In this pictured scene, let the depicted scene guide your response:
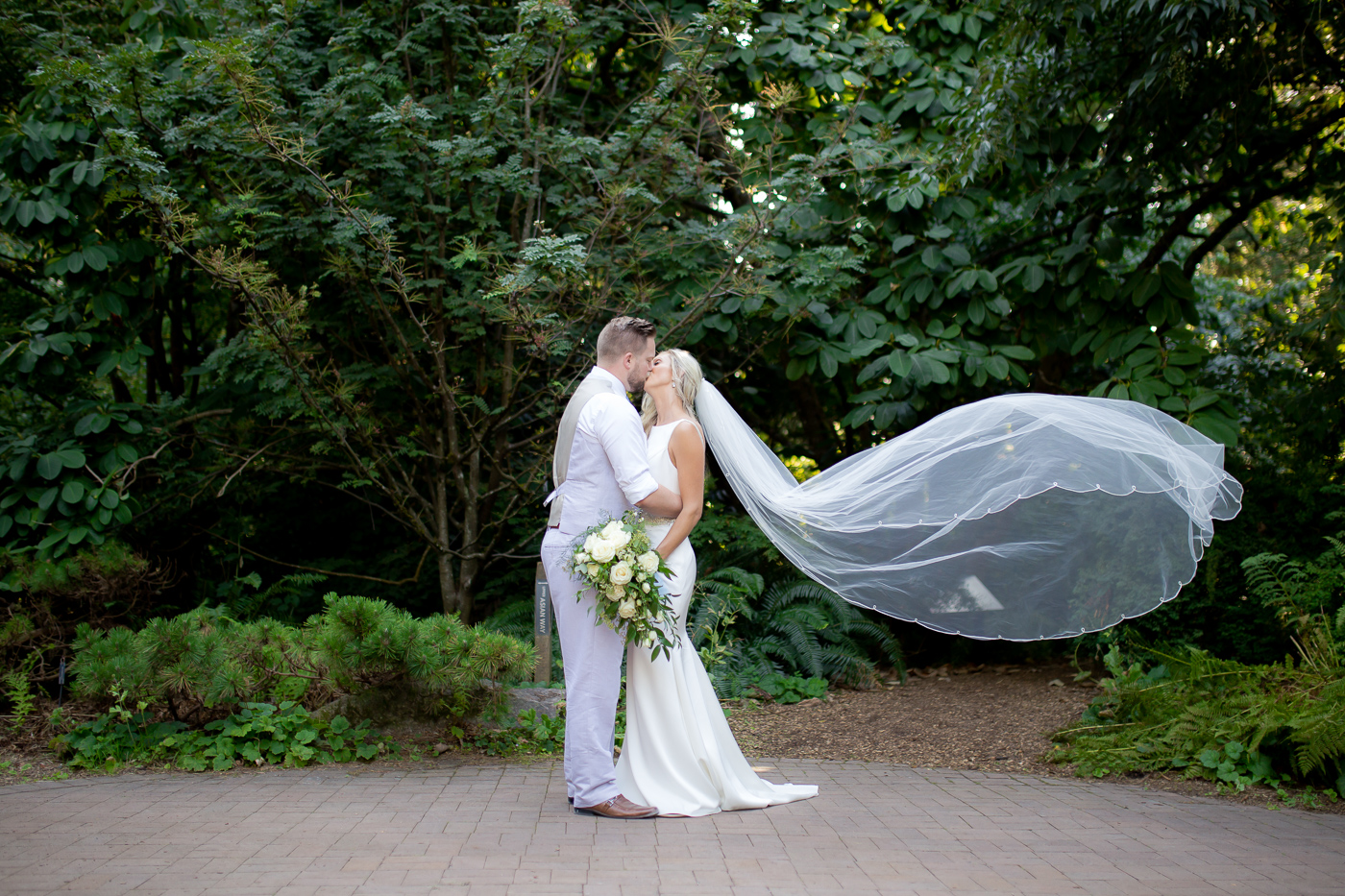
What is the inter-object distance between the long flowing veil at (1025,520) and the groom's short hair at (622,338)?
1247 mm

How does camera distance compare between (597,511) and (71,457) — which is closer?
(597,511)

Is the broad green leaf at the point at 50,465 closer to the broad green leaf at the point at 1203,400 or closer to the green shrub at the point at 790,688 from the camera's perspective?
the green shrub at the point at 790,688

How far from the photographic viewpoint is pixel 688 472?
4809mm

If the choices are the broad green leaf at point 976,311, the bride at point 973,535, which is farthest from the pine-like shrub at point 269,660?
the broad green leaf at point 976,311

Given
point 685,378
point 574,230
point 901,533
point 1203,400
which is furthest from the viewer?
point 574,230

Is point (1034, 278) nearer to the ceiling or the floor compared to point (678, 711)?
nearer to the ceiling

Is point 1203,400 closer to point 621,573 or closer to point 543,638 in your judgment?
point 621,573

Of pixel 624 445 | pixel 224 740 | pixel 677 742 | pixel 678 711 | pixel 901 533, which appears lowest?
pixel 224 740

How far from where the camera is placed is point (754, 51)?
7.51 meters

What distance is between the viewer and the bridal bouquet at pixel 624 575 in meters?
4.34

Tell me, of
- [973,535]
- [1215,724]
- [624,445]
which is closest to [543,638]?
[624,445]

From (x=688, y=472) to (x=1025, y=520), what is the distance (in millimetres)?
1678

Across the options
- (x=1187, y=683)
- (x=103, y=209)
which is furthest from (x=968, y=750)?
(x=103, y=209)

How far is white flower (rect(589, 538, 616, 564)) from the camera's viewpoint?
4.32 m
